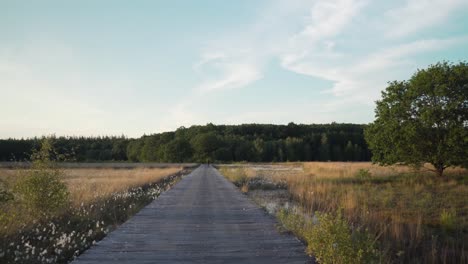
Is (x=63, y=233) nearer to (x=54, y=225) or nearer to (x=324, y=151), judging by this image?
(x=54, y=225)

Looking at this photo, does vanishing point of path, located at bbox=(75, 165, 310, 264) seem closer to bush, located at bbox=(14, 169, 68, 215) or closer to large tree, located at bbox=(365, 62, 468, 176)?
bush, located at bbox=(14, 169, 68, 215)

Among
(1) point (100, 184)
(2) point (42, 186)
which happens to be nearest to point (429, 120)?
(1) point (100, 184)

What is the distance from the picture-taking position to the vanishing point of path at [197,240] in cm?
715

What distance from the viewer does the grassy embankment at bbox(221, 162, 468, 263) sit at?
623 cm

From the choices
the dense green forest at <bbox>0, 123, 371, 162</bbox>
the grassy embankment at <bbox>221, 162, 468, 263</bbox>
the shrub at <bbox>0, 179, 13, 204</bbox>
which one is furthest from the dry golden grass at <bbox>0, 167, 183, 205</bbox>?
the dense green forest at <bbox>0, 123, 371, 162</bbox>

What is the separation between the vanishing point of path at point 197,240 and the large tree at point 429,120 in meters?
16.0

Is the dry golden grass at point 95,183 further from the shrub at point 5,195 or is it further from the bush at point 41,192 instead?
the shrub at point 5,195

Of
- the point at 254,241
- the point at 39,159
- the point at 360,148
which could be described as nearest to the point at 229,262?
the point at 254,241

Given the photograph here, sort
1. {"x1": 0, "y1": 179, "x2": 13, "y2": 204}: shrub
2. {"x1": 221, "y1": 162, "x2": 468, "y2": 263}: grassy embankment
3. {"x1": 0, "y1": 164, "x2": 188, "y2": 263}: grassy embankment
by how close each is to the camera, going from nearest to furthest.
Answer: {"x1": 221, "y1": 162, "x2": 468, "y2": 263}: grassy embankment < {"x1": 0, "y1": 164, "x2": 188, "y2": 263}: grassy embankment < {"x1": 0, "y1": 179, "x2": 13, "y2": 204}: shrub

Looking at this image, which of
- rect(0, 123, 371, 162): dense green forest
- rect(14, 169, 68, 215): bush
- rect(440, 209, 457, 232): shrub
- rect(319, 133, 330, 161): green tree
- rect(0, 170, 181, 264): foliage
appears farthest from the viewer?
rect(319, 133, 330, 161): green tree

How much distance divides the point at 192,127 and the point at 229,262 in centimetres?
17405

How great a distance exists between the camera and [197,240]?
8695 millimetres

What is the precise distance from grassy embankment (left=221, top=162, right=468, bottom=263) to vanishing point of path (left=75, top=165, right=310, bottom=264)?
22.1 inches

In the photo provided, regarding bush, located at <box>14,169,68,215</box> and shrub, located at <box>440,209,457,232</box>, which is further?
shrub, located at <box>440,209,457,232</box>
